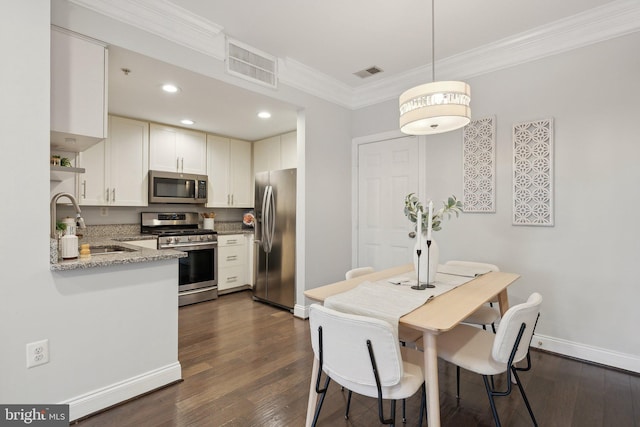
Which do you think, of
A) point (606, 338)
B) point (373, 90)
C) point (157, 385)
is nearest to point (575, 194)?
point (606, 338)

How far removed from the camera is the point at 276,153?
4828mm

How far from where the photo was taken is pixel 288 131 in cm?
467

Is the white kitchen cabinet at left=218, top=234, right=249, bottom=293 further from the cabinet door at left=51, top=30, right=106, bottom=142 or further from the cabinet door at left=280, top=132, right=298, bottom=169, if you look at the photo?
the cabinet door at left=51, top=30, right=106, bottom=142

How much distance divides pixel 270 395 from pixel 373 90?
333cm

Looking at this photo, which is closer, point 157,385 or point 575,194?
point 157,385

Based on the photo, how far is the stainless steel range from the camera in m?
4.03

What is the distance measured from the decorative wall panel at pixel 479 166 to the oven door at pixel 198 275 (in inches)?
127

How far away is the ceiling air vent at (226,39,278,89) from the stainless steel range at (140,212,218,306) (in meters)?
2.21

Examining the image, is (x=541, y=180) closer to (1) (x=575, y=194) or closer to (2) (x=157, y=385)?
(1) (x=575, y=194)

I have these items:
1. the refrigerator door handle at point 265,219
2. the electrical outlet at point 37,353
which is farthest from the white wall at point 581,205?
the electrical outlet at point 37,353

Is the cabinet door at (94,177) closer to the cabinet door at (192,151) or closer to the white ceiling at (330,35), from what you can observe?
the white ceiling at (330,35)

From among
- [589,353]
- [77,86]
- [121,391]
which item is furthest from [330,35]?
[589,353]

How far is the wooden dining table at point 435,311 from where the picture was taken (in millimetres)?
1355

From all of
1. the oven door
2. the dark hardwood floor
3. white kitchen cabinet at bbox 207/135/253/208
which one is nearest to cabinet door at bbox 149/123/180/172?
white kitchen cabinet at bbox 207/135/253/208
